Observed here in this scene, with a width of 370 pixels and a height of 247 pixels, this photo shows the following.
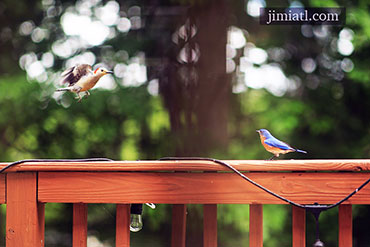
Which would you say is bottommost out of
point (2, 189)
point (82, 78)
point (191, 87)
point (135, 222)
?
point (135, 222)

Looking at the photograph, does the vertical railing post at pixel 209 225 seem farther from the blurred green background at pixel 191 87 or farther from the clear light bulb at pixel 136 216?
the blurred green background at pixel 191 87

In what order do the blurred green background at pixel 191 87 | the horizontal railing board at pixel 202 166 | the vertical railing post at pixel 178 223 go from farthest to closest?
1. the blurred green background at pixel 191 87
2. the vertical railing post at pixel 178 223
3. the horizontal railing board at pixel 202 166

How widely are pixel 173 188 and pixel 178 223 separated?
0.46 feet

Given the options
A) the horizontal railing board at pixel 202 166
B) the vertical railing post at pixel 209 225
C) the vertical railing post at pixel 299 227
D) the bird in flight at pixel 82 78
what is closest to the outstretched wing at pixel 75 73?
the bird in flight at pixel 82 78

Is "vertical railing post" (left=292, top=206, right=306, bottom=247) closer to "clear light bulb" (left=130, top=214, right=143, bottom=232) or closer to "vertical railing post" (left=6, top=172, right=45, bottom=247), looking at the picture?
"clear light bulb" (left=130, top=214, right=143, bottom=232)

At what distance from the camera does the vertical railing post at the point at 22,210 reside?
991mm

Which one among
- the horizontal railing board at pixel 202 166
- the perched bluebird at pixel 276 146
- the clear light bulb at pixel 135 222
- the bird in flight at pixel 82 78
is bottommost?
the clear light bulb at pixel 135 222

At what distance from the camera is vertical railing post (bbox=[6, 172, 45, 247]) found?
0.99 meters

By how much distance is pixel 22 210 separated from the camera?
995 mm

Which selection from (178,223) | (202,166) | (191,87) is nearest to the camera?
(202,166)

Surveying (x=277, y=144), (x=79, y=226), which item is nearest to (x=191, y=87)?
(x=277, y=144)

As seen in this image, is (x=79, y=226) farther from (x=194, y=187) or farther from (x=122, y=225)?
(x=194, y=187)

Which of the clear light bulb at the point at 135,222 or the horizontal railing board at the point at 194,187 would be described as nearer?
the horizontal railing board at the point at 194,187

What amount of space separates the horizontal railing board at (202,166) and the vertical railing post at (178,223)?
14 centimetres
